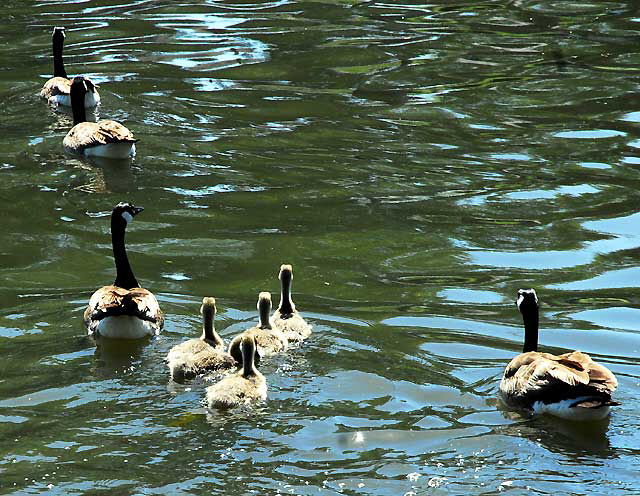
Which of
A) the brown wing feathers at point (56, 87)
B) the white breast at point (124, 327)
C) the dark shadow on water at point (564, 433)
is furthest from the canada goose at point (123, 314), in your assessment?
the brown wing feathers at point (56, 87)

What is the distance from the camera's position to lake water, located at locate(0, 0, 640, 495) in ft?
32.8

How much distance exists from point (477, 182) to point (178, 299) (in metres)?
5.87

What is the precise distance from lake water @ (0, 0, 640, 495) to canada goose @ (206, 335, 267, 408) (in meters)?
0.18

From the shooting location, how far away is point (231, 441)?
10.0m

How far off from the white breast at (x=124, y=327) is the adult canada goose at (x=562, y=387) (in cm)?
351

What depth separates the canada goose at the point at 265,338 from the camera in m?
12.1

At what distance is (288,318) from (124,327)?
1.60m

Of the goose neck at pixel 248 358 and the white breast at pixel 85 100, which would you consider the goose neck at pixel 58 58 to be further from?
the goose neck at pixel 248 358

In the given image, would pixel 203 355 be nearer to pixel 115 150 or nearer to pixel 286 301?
pixel 286 301

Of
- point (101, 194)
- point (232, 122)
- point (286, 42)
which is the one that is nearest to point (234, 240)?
point (101, 194)

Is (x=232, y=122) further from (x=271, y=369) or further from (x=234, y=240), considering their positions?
(x=271, y=369)

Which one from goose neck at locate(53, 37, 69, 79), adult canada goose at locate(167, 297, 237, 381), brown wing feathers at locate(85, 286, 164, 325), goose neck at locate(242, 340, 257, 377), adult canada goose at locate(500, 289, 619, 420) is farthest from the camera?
goose neck at locate(53, 37, 69, 79)

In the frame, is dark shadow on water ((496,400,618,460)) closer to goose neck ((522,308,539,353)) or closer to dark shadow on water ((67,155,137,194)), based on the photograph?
goose neck ((522,308,539,353))

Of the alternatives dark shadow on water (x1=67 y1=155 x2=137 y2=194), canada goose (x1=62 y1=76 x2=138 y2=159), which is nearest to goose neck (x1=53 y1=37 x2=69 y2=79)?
canada goose (x1=62 y1=76 x2=138 y2=159)
